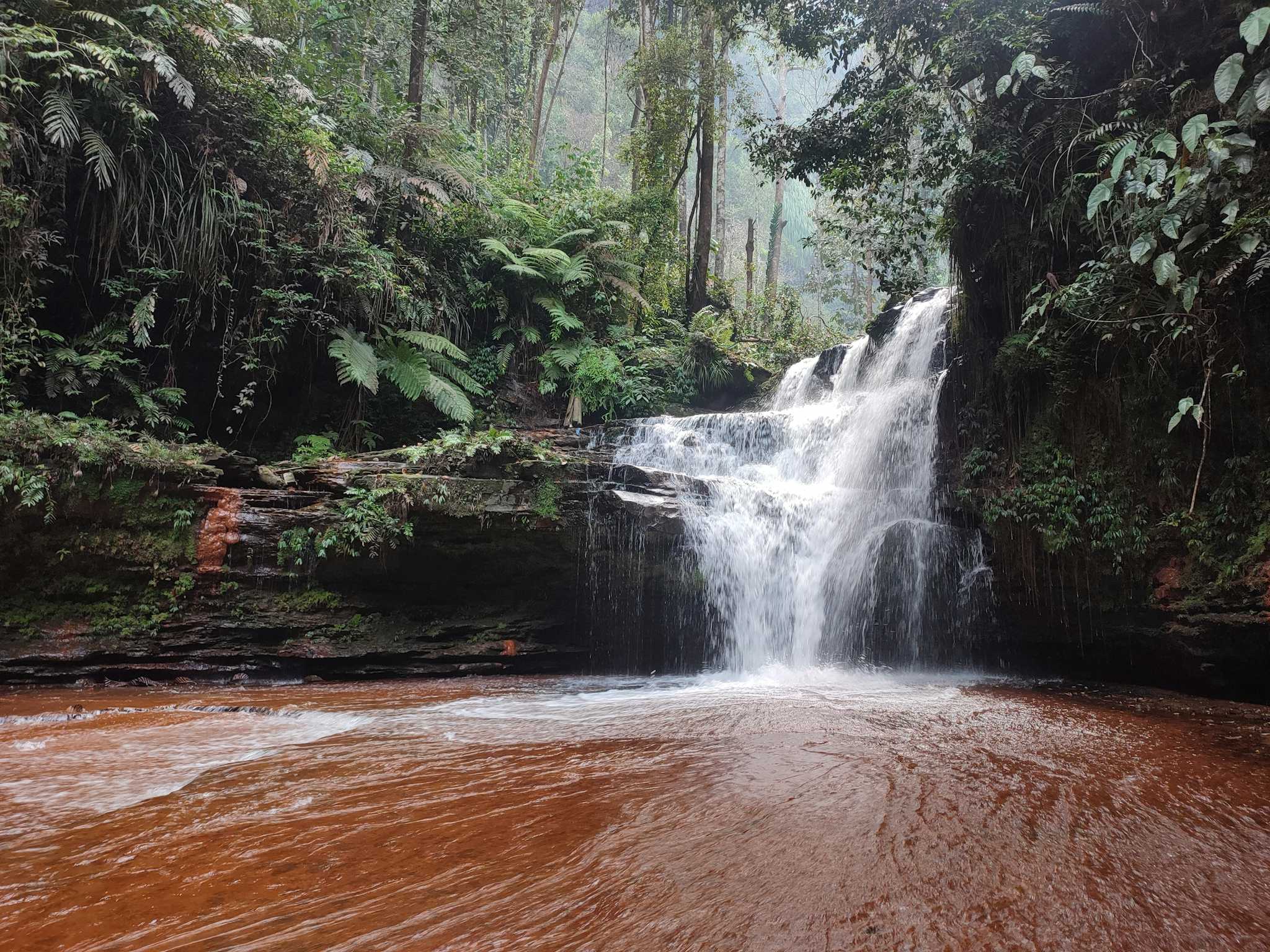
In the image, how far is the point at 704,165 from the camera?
49.4 feet

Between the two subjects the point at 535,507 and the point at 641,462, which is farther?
the point at 641,462

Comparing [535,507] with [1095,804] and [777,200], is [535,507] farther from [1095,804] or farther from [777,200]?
[777,200]

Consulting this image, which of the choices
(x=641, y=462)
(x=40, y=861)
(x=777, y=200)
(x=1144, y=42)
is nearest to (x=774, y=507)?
(x=641, y=462)

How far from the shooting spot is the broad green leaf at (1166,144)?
174 inches

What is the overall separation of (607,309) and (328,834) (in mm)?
10969

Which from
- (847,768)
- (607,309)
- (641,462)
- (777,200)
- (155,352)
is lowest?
(847,768)

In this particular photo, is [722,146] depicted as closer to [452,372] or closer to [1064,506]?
[452,372]

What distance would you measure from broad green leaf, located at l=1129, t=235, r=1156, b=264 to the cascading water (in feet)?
11.2

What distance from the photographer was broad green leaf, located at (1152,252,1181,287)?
4.39m

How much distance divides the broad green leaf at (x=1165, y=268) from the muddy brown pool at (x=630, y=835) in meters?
2.98

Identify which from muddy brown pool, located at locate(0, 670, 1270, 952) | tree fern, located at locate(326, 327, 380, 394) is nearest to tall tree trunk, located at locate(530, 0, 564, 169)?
tree fern, located at locate(326, 327, 380, 394)

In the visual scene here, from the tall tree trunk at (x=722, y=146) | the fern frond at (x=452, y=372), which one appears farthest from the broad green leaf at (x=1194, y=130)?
the tall tree trunk at (x=722, y=146)

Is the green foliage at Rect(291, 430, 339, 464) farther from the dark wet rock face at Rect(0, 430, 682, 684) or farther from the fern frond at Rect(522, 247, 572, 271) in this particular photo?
the fern frond at Rect(522, 247, 572, 271)

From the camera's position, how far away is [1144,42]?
20.0 ft
